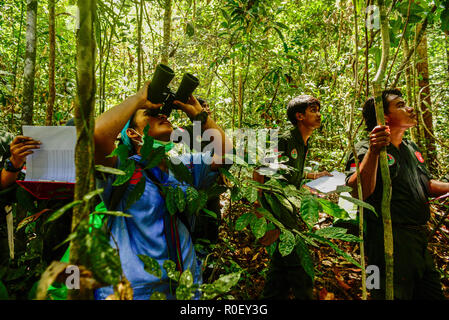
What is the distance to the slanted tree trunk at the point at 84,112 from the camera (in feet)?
1.61

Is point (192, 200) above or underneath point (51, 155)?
underneath

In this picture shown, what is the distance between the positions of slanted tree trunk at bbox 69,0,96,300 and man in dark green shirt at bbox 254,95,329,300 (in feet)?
3.72

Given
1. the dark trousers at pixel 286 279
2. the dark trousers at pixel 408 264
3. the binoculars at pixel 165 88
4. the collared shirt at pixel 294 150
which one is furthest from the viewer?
the collared shirt at pixel 294 150

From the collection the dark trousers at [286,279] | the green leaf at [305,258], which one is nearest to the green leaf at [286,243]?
the green leaf at [305,258]

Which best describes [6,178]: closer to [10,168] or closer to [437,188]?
[10,168]

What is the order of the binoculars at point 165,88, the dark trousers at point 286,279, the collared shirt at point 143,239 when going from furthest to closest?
the dark trousers at point 286,279 → the binoculars at point 165,88 → the collared shirt at point 143,239

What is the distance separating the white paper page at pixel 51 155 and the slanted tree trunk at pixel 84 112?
2.35 feet

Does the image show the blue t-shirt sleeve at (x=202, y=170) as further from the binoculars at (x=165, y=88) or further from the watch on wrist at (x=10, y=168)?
the watch on wrist at (x=10, y=168)

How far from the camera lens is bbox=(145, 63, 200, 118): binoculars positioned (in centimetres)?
113

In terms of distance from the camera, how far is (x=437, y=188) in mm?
1680

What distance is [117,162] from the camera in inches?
44.3

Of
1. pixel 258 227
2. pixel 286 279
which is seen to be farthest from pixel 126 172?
pixel 286 279

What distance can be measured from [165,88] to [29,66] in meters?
1.51
